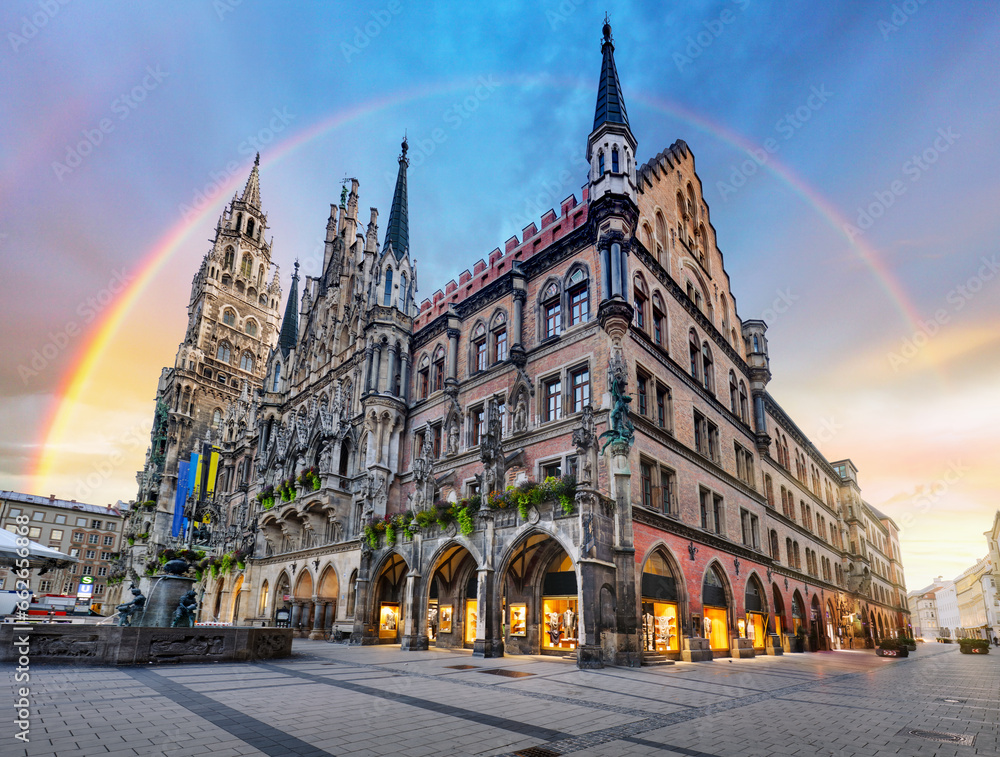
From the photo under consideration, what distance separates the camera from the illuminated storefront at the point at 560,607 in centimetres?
2286

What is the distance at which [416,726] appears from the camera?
867 centimetres

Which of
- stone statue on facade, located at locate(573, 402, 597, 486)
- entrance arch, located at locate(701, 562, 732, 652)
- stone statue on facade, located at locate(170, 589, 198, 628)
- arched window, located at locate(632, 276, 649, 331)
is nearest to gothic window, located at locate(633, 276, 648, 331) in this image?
arched window, located at locate(632, 276, 649, 331)

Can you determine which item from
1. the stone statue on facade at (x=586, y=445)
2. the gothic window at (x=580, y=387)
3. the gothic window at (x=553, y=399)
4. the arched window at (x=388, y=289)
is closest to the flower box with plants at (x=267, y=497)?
the arched window at (x=388, y=289)

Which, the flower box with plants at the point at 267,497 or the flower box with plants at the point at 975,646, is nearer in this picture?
the flower box with plants at the point at 975,646

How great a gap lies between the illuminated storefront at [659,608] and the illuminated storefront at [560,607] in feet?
8.76

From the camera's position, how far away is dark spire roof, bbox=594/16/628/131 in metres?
28.7

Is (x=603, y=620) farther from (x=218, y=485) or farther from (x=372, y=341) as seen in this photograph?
(x=218, y=485)

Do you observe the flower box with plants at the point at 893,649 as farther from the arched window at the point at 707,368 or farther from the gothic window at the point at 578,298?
the gothic window at the point at 578,298

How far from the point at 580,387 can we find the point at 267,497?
2802cm

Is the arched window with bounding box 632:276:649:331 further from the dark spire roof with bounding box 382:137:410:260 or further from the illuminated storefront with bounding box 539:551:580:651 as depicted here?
the dark spire roof with bounding box 382:137:410:260

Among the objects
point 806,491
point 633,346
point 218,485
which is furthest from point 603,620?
point 218,485

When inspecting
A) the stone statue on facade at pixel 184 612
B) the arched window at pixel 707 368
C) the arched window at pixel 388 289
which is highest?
the arched window at pixel 388 289

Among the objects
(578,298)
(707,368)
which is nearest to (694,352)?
(707,368)

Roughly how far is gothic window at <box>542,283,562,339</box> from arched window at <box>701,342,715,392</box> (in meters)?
10.1
